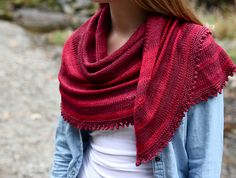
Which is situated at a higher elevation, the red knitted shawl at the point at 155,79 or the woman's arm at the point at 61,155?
the red knitted shawl at the point at 155,79

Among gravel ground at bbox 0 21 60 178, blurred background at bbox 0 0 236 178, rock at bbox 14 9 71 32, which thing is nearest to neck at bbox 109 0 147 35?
blurred background at bbox 0 0 236 178

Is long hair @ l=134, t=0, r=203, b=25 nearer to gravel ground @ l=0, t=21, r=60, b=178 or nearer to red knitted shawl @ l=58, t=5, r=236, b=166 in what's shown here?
red knitted shawl @ l=58, t=5, r=236, b=166

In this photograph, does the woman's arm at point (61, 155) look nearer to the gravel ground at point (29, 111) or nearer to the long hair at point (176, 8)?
the long hair at point (176, 8)

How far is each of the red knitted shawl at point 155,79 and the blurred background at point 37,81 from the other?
373 mm

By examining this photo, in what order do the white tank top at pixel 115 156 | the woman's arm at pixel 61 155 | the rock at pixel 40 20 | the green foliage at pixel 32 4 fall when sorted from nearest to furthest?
the white tank top at pixel 115 156, the woman's arm at pixel 61 155, the rock at pixel 40 20, the green foliage at pixel 32 4

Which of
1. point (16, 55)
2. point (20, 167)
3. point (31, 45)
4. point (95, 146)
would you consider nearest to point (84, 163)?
point (95, 146)

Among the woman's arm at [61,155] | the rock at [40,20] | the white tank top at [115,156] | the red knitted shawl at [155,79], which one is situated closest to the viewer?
the red knitted shawl at [155,79]

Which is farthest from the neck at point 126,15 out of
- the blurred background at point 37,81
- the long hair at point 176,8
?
the blurred background at point 37,81

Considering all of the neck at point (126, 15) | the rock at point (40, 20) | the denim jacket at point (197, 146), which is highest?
the neck at point (126, 15)

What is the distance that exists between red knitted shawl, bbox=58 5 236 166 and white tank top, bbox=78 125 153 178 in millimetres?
66

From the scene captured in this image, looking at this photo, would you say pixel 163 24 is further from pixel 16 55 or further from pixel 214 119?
pixel 16 55

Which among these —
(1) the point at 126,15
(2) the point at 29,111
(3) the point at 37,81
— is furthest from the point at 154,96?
(3) the point at 37,81

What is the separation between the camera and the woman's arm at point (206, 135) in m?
1.63

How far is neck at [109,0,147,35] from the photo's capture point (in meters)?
1.85
